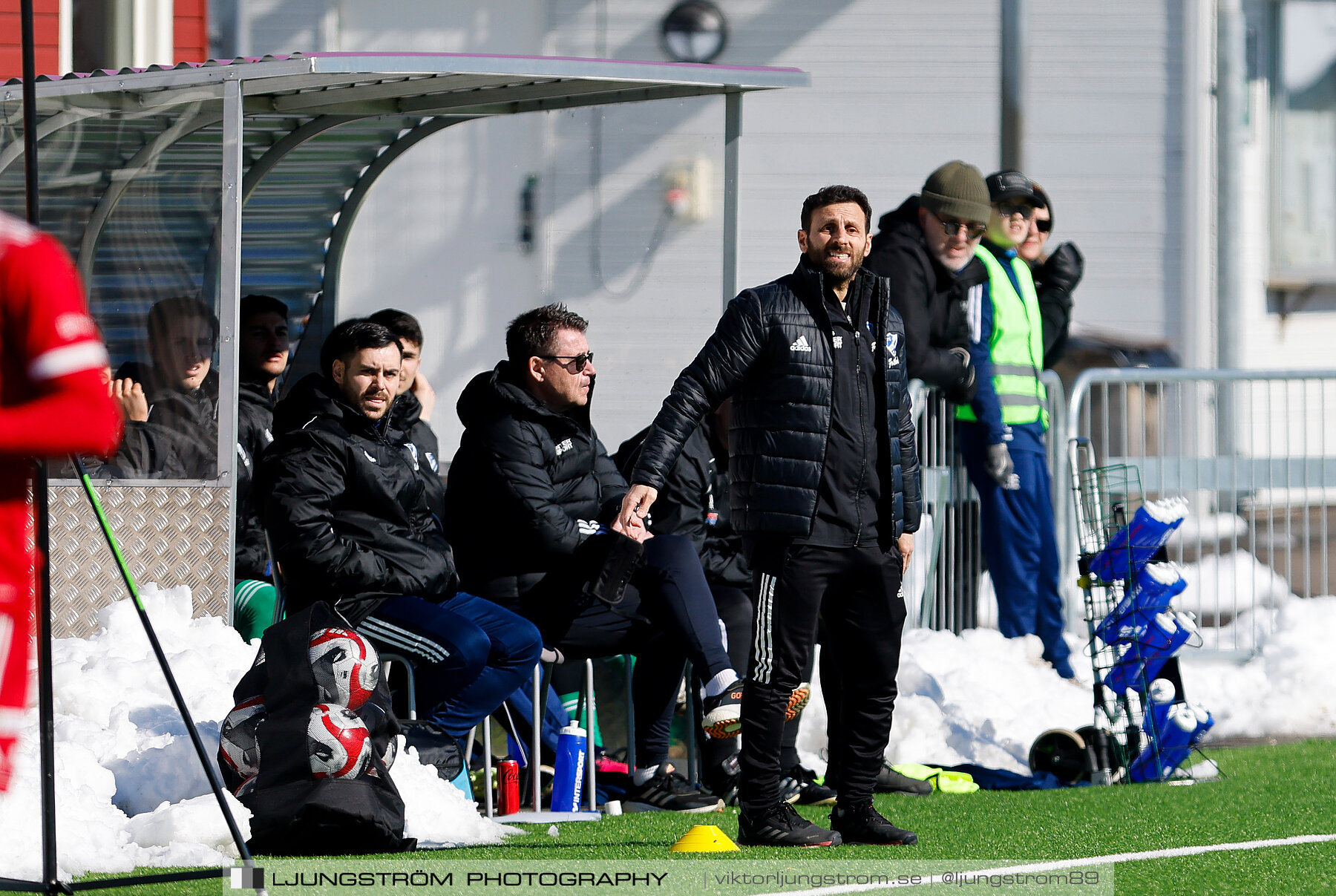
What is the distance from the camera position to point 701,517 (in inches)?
284

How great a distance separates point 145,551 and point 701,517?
204 cm

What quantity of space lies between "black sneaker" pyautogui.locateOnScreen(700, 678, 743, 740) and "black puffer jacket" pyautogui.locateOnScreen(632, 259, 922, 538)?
0.86 meters

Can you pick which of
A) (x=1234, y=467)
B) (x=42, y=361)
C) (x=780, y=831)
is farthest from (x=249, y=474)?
(x=1234, y=467)

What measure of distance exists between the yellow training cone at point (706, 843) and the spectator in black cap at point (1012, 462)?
3324 millimetres

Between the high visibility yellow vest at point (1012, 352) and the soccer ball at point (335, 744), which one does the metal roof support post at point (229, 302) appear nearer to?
the soccer ball at point (335, 744)

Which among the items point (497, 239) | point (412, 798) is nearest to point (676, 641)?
point (412, 798)

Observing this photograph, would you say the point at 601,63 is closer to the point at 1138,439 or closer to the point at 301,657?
the point at 301,657

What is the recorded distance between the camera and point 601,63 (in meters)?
7.05

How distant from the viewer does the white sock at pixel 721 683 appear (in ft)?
21.0

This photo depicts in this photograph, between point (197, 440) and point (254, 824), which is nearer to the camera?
point (254, 824)

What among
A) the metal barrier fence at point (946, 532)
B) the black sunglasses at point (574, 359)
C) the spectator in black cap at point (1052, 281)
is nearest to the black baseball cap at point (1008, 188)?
the spectator in black cap at point (1052, 281)

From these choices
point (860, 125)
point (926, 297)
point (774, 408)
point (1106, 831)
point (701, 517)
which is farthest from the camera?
point (860, 125)

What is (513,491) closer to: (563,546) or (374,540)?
(563,546)

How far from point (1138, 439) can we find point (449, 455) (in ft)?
11.8
